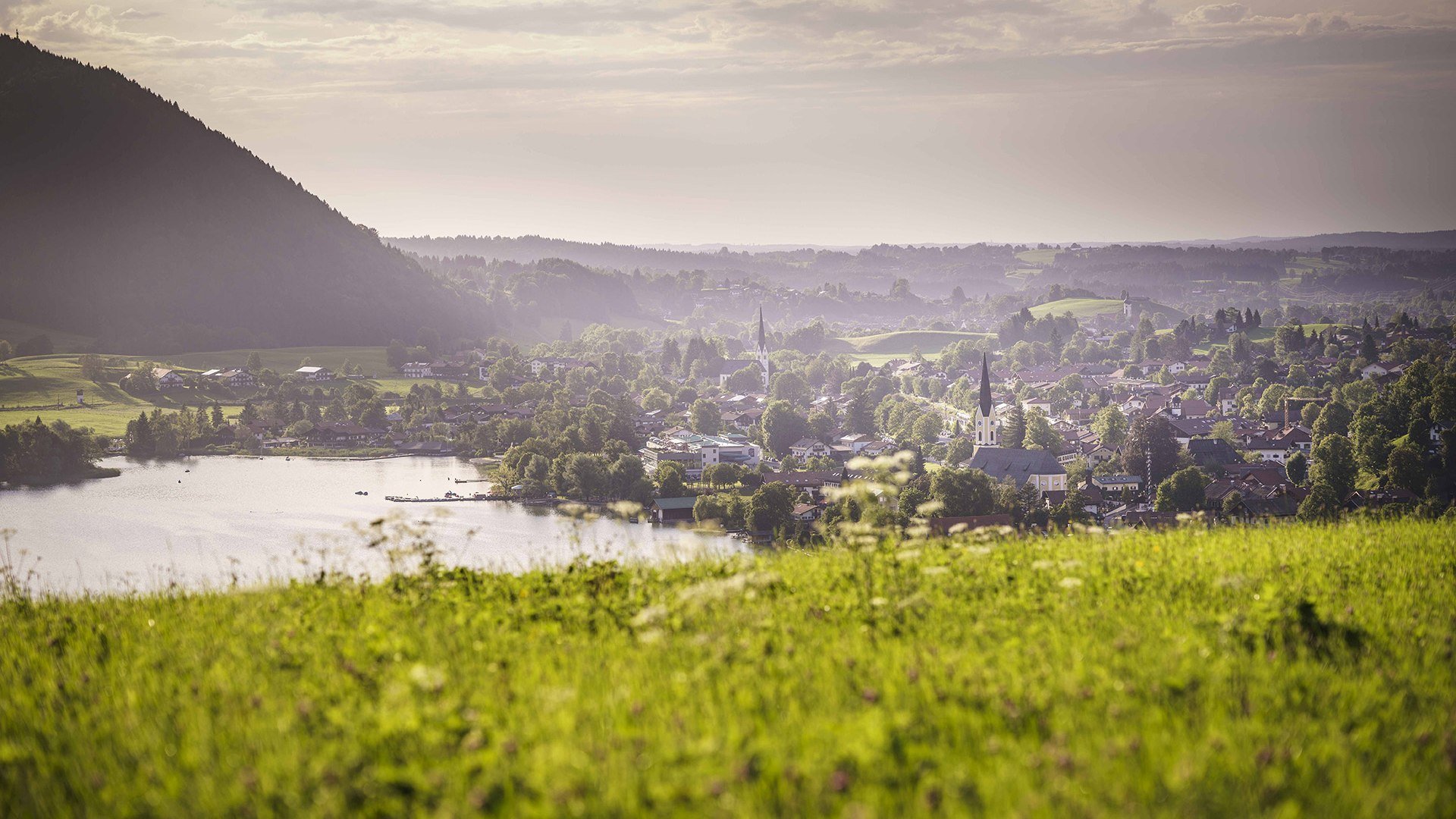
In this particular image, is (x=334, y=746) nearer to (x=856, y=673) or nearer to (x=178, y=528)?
(x=856, y=673)

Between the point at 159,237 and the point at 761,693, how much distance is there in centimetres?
11950

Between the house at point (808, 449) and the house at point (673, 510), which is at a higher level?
the house at point (673, 510)

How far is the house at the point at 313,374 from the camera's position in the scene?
7881 cm

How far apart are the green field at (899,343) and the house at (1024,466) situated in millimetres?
89234

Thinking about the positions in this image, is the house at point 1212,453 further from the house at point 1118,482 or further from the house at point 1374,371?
the house at point 1374,371

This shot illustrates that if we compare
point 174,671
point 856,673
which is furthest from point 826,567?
point 174,671

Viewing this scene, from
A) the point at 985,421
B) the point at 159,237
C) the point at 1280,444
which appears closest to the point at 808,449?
the point at 985,421

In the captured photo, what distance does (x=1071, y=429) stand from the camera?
74.9 m

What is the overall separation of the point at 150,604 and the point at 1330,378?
313 feet

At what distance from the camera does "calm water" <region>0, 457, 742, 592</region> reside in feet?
89.6

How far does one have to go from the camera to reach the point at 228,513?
38062mm

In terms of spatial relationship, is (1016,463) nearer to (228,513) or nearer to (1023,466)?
(1023,466)

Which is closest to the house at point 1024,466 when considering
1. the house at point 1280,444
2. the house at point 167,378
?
the house at point 1280,444

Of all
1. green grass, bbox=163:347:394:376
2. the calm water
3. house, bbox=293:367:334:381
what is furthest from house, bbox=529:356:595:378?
the calm water
